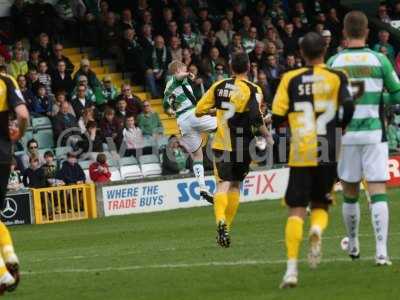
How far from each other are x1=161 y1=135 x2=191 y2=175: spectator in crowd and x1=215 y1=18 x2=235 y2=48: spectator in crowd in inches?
202

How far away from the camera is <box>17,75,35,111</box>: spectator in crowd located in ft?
81.9

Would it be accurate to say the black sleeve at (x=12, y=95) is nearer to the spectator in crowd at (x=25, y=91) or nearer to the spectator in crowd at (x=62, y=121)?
the spectator in crowd at (x=25, y=91)

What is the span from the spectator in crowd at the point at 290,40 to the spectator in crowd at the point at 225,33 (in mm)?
1380

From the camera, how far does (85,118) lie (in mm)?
25891

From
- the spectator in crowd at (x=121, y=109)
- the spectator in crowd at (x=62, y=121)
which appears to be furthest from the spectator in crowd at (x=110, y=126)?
the spectator in crowd at (x=62, y=121)

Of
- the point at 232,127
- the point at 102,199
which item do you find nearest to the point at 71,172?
the point at 102,199

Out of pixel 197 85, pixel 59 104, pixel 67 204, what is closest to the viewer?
pixel 67 204

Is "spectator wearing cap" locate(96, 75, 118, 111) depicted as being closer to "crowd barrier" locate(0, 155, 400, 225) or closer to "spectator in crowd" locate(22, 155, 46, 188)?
"crowd barrier" locate(0, 155, 400, 225)

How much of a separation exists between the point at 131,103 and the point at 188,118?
5841 mm

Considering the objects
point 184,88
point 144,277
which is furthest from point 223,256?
point 184,88

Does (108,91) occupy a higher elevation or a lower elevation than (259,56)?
lower

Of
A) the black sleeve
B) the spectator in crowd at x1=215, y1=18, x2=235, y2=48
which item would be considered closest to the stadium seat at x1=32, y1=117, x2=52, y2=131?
the spectator in crowd at x1=215, y1=18, x2=235, y2=48

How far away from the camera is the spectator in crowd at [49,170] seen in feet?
78.6

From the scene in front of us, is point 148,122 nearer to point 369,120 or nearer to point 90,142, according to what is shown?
point 90,142
